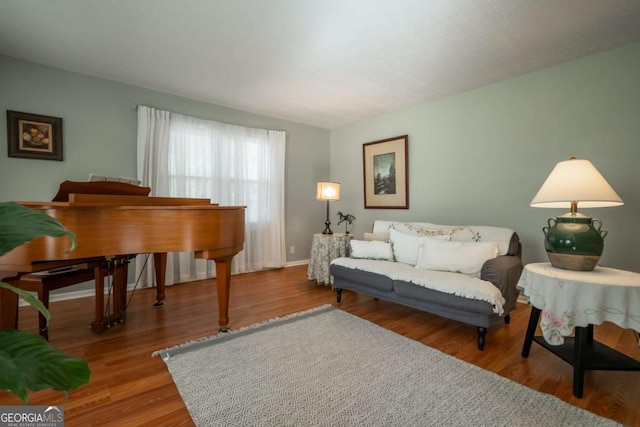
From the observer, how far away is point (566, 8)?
198 cm

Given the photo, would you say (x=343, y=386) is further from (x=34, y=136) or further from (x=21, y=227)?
(x=34, y=136)

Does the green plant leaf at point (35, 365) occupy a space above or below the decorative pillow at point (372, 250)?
above

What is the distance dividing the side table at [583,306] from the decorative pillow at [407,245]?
1099 millimetres

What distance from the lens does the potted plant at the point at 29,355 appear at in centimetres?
40

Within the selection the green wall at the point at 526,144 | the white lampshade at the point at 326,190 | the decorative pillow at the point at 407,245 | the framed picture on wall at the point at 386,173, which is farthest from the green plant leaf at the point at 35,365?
the framed picture on wall at the point at 386,173

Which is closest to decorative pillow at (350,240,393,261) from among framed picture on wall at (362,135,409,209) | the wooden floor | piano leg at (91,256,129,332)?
the wooden floor

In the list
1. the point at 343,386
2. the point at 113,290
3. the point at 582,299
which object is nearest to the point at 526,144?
the point at 582,299

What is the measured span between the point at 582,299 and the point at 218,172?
377 cm

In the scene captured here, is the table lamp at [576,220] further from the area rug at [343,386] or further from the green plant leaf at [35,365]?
the green plant leaf at [35,365]

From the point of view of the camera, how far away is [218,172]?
3900mm

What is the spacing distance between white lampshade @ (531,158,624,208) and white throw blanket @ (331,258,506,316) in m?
0.68

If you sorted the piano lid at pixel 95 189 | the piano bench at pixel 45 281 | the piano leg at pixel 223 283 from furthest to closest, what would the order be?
the piano leg at pixel 223 283, the piano bench at pixel 45 281, the piano lid at pixel 95 189

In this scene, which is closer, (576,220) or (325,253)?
(576,220)

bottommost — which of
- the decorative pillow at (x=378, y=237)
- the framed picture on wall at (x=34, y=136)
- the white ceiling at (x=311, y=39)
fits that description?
the decorative pillow at (x=378, y=237)
